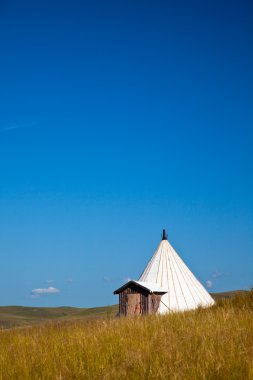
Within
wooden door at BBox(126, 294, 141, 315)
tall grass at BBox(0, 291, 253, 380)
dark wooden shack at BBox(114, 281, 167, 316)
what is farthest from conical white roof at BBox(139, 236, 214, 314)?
tall grass at BBox(0, 291, 253, 380)

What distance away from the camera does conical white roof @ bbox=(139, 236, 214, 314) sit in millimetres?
30188

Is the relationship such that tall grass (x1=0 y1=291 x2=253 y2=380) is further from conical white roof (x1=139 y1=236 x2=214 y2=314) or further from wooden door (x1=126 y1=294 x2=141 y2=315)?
conical white roof (x1=139 y1=236 x2=214 y2=314)

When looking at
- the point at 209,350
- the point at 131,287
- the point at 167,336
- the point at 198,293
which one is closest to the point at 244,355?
the point at 209,350

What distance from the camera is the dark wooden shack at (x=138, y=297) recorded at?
1125 inches

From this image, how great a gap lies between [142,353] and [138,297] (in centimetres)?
2301

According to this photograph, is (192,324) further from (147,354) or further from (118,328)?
(147,354)

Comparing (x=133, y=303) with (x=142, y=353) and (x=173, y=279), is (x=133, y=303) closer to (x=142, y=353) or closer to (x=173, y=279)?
(x=173, y=279)

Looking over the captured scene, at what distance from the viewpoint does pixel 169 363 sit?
19.1 ft

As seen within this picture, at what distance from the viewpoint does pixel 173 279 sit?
31.0 meters

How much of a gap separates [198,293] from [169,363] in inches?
1036

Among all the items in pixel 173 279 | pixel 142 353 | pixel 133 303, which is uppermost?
pixel 173 279

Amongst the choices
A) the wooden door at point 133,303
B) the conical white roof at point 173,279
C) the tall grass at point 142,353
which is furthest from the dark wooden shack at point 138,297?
the tall grass at point 142,353

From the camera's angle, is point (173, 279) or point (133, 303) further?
point (173, 279)

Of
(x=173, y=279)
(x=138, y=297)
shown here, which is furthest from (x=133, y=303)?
(x=173, y=279)
